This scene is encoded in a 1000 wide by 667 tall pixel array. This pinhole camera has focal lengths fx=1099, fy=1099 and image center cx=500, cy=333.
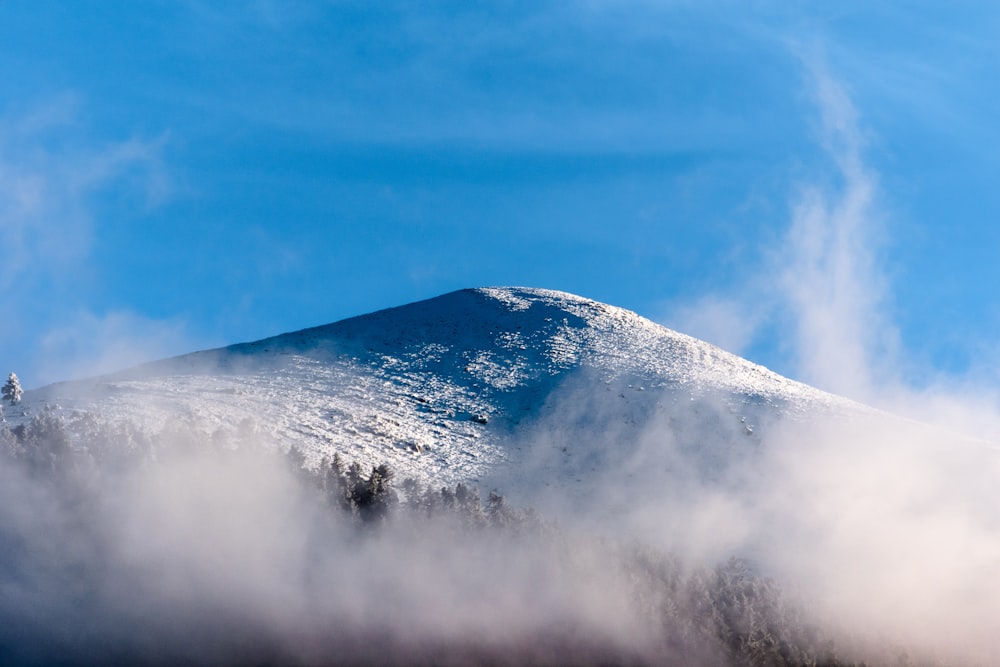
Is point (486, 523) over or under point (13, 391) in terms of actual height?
under

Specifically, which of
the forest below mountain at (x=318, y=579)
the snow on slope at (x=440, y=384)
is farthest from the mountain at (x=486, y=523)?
the snow on slope at (x=440, y=384)

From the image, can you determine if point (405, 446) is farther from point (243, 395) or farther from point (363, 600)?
point (363, 600)

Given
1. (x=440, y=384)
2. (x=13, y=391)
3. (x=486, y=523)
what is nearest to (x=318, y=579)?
(x=486, y=523)

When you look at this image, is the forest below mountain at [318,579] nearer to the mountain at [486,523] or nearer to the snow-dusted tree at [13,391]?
the mountain at [486,523]

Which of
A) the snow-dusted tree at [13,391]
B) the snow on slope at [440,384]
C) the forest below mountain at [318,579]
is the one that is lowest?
the forest below mountain at [318,579]

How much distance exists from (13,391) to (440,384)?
26.2 m

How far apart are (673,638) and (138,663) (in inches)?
712

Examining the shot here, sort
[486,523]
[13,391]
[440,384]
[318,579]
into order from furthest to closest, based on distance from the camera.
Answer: [440,384], [13,391], [486,523], [318,579]

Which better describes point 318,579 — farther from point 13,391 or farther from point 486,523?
point 13,391

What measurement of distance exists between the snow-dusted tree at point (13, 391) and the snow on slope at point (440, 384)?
0.78 meters

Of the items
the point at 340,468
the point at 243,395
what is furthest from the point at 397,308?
the point at 340,468

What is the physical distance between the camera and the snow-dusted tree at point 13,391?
5634 centimetres

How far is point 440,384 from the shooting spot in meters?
72.1

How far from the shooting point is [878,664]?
37688mm
